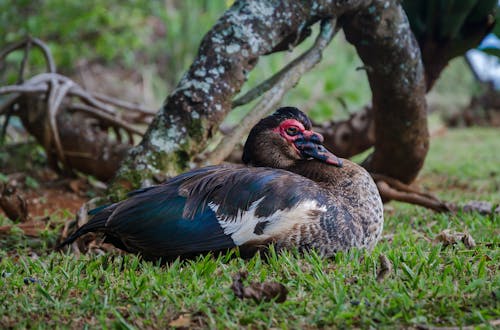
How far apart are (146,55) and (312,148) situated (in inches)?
482

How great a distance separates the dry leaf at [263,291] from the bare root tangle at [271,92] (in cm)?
182

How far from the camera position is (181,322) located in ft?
7.80

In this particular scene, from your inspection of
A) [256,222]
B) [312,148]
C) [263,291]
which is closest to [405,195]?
[312,148]

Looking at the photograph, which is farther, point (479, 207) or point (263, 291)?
point (479, 207)

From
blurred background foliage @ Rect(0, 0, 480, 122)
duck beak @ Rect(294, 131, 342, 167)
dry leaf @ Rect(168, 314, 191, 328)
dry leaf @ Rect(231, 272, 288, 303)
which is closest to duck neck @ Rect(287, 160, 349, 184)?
duck beak @ Rect(294, 131, 342, 167)

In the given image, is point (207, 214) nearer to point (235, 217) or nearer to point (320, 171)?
point (235, 217)

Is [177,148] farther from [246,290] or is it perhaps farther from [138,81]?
[138,81]

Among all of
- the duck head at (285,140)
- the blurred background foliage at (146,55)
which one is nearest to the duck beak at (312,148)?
the duck head at (285,140)

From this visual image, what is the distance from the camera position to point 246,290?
8.47 feet

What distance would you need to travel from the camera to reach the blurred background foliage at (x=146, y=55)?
7941 millimetres

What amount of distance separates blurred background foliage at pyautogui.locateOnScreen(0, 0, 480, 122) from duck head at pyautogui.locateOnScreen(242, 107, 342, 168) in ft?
13.7

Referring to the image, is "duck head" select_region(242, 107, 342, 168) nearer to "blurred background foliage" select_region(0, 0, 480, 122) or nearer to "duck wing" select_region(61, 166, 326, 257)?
"duck wing" select_region(61, 166, 326, 257)

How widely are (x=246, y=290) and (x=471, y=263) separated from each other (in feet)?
3.98

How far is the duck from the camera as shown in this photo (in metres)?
3.22
